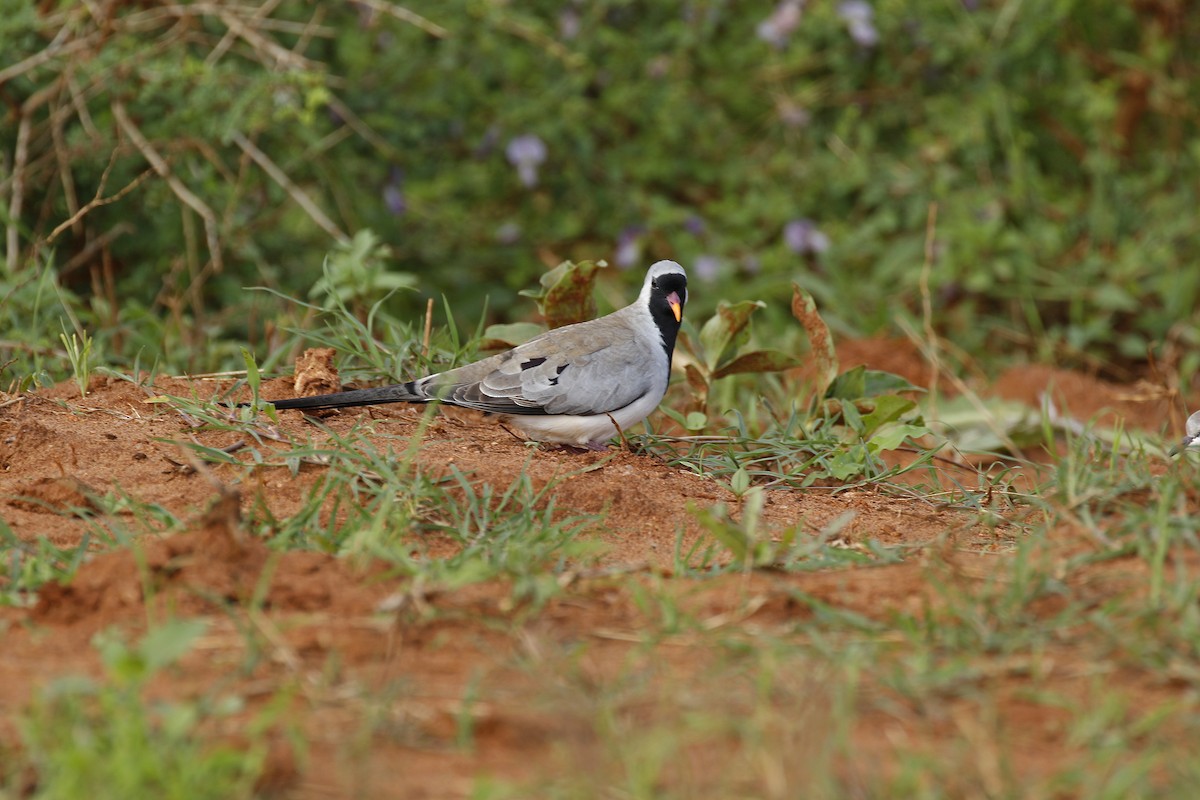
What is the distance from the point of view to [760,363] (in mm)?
5410

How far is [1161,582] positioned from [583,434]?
87.0 inches

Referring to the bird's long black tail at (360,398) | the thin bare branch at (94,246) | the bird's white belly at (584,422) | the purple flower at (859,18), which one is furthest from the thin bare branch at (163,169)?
the purple flower at (859,18)

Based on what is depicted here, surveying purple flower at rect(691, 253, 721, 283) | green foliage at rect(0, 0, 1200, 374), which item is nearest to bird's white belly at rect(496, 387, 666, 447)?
green foliage at rect(0, 0, 1200, 374)

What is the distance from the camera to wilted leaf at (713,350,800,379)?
5.33 m

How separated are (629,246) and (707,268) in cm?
51

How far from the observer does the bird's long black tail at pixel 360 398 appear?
4.62 metres

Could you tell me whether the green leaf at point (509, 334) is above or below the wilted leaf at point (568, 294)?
below

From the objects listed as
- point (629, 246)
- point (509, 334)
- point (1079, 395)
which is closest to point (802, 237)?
point (629, 246)

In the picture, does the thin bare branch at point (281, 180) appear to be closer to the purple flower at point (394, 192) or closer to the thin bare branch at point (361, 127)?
the thin bare branch at point (361, 127)

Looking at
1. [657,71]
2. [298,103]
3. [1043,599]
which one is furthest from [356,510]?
[657,71]

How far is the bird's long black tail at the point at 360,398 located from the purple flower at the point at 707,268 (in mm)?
4199

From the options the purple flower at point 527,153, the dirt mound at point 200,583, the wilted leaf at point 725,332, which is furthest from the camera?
the purple flower at point 527,153

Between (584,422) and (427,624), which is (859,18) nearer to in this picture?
(584,422)

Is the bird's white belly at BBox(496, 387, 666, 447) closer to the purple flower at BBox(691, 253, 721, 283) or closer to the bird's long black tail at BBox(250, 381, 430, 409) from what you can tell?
the bird's long black tail at BBox(250, 381, 430, 409)
